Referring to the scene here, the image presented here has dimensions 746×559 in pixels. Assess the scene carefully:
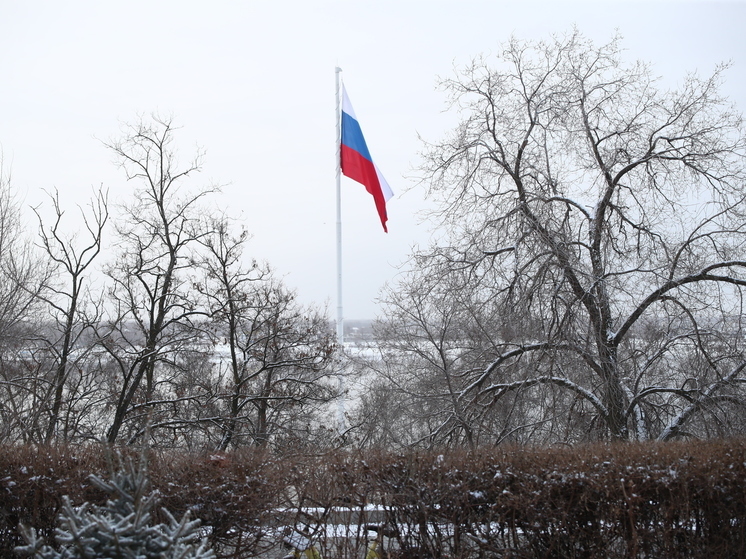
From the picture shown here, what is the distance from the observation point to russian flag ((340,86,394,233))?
1484 centimetres

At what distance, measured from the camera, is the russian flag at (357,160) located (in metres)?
14.8

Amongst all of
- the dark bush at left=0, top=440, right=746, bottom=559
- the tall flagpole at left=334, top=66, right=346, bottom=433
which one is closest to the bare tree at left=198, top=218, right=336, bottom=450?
the tall flagpole at left=334, top=66, right=346, bottom=433

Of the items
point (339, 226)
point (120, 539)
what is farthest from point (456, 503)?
point (339, 226)

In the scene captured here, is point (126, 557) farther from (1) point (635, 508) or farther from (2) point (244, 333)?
(2) point (244, 333)

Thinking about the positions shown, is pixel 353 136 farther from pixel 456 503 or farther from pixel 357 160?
pixel 456 503

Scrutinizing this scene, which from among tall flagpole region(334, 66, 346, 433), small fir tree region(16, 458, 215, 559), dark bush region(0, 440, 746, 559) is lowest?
dark bush region(0, 440, 746, 559)

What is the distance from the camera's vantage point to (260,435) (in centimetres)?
1455

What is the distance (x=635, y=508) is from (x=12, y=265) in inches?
513

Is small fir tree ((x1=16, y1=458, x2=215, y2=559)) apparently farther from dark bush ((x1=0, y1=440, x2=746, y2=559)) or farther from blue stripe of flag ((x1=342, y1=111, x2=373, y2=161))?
blue stripe of flag ((x1=342, y1=111, x2=373, y2=161))

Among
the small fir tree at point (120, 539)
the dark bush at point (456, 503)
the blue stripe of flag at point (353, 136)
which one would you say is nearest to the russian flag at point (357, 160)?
the blue stripe of flag at point (353, 136)

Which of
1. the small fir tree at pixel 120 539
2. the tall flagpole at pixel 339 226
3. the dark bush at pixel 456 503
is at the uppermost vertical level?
the tall flagpole at pixel 339 226

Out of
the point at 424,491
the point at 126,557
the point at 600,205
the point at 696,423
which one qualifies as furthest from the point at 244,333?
the point at 126,557

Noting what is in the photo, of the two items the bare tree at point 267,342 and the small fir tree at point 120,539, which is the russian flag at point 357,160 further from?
Result: the small fir tree at point 120,539

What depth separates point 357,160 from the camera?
49.2 feet
